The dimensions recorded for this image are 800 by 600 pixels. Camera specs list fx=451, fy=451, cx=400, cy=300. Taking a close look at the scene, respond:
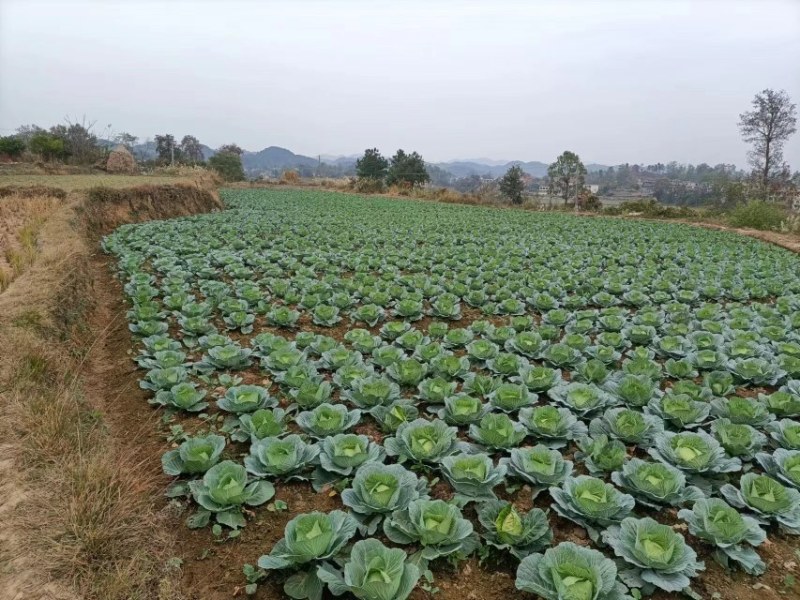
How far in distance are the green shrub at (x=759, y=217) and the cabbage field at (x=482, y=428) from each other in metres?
12.5

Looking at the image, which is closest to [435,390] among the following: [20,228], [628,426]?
[628,426]

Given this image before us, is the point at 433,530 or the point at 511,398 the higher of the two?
the point at 511,398

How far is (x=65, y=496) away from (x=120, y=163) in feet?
93.1

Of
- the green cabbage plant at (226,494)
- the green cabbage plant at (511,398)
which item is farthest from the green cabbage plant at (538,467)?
the green cabbage plant at (226,494)

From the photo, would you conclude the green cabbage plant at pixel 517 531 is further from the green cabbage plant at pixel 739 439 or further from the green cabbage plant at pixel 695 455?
the green cabbage plant at pixel 739 439

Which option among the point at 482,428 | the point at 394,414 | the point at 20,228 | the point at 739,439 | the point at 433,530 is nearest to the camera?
the point at 433,530

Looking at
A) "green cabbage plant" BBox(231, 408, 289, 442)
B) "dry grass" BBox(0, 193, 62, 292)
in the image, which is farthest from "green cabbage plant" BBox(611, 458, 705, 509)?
"dry grass" BBox(0, 193, 62, 292)

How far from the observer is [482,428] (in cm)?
304

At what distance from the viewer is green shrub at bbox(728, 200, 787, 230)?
16953 millimetres

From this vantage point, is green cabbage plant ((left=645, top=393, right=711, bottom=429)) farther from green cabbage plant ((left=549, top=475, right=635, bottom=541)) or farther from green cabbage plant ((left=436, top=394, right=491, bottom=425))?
green cabbage plant ((left=436, top=394, right=491, bottom=425))

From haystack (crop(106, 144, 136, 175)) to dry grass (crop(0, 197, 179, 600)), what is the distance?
83.2 ft

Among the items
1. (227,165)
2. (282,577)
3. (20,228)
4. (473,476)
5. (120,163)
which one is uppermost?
(227,165)

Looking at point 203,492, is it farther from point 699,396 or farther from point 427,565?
point 699,396

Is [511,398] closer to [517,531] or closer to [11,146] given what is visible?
[517,531]
